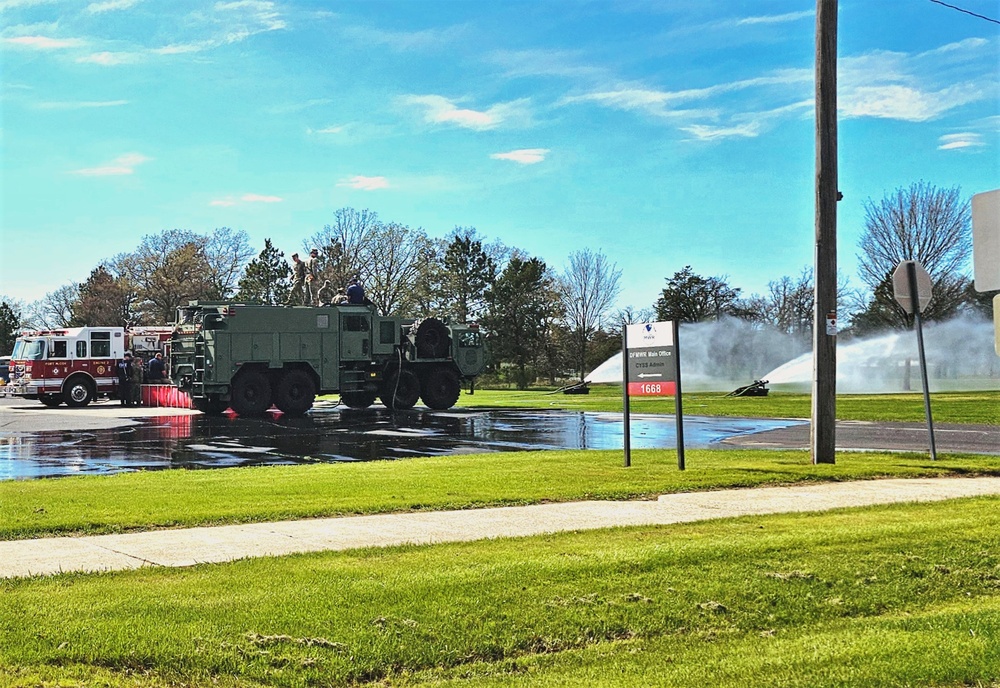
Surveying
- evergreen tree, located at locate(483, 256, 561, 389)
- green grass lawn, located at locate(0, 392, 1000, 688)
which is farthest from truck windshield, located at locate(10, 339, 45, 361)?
evergreen tree, located at locate(483, 256, 561, 389)

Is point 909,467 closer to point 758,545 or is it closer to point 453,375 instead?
point 758,545

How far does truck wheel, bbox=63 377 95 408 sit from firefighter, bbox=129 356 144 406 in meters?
1.45

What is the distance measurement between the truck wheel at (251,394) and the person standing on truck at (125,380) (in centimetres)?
987

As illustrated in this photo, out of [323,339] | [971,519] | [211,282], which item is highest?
[211,282]

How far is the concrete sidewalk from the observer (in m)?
7.88

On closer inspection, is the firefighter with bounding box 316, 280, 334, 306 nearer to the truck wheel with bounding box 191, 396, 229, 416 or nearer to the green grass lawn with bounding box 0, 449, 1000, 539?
the truck wheel with bounding box 191, 396, 229, 416

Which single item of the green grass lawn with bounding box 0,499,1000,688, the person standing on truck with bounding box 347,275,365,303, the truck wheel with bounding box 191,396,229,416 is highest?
the person standing on truck with bounding box 347,275,365,303

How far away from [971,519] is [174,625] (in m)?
7.13

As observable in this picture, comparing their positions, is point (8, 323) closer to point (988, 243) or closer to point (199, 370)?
point (199, 370)

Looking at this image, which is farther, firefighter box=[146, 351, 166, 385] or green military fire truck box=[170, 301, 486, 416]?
firefighter box=[146, 351, 166, 385]

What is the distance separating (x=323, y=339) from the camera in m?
31.5

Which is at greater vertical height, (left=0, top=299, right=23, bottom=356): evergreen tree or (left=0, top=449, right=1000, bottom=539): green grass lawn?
(left=0, top=299, right=23, bottom=356): evergreen tree

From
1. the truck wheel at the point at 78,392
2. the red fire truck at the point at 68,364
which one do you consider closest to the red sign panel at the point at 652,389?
the red fire truck at the point at 68,364

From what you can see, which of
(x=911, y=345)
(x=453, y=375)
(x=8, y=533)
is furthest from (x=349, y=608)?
(x=911, y=345)
